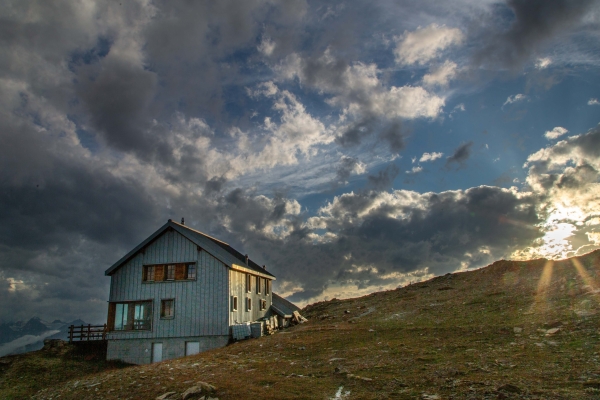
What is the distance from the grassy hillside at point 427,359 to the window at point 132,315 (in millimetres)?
10951

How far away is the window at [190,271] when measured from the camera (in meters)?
32.9

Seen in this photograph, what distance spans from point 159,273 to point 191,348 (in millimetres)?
6789

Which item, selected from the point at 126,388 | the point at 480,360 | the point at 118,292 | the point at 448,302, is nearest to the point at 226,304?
the point at 118,292

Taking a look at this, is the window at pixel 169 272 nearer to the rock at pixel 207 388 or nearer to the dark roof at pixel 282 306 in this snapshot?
the dark roof at pixel 282 306

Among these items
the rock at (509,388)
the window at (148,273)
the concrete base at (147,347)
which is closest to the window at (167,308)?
the concrete base at (147,347)

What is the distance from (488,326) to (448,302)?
10.8 metres

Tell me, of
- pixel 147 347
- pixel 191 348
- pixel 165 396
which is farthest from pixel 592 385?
pixel 147 347

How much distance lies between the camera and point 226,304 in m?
31.4

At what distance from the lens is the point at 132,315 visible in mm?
33625

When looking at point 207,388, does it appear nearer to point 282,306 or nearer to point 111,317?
point 111,317

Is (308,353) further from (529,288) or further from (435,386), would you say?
(529,288)

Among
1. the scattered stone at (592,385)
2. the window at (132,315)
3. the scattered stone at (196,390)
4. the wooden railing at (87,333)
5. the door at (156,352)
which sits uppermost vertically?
the window at (132,315)

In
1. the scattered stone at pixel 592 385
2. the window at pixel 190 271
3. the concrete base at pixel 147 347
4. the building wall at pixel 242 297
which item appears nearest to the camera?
the scattered stone at pixel 592 385

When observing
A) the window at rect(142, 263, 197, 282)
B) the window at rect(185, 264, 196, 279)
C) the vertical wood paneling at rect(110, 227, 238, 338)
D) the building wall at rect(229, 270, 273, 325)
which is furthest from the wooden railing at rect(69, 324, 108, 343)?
the building wall at rect(229, 270, 273, 325)
